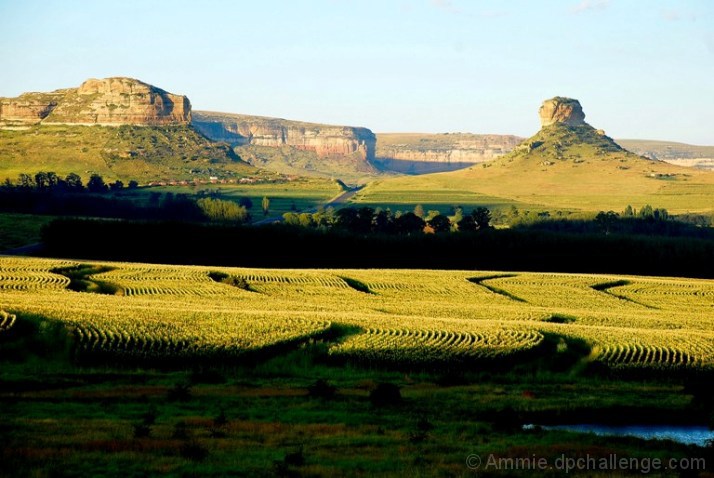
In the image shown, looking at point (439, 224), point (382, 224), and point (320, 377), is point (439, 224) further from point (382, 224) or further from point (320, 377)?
point (320, 377)

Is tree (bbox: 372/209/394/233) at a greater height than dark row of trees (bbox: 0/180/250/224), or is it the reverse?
tree (bbox: 372/209/394/233)

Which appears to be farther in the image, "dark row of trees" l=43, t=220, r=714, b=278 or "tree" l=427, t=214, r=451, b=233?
"tree" l=427, t=214, r=451, b=233

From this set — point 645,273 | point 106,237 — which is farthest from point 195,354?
point 645,273

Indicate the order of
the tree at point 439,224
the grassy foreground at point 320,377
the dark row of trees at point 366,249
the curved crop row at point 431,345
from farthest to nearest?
1. the tree at point 439,224
2. the dark row of trees at point 366,249
3. the curved crop row at point 431,345
4. the grassy foreground at point 320,377

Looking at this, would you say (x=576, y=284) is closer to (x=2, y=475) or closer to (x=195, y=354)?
(x=195, y=354)

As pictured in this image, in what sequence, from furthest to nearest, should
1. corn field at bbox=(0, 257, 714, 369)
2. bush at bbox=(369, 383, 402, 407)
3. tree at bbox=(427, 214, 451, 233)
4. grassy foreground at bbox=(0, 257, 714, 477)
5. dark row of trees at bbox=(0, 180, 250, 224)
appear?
dark row of trees at bbox=(0, 180, 250, 224)
tree at bbox=(427, 214, 451, 233)
corn field at bbox=(0, 257, 714, 369)
bush at bbox=(369, 383, 402, 407)
grassy foreground at bbox=(0, 257, 714, 477)

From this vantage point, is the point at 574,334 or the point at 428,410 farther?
the point at 574,334

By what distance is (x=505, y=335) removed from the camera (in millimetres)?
62281

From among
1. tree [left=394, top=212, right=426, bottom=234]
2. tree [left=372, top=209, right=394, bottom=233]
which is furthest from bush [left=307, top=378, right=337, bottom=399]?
tree [left=372, top=209, right=394, bottom=233]

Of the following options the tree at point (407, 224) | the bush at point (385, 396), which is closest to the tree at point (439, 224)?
the tree at point (407, 224)

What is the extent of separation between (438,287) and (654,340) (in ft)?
127

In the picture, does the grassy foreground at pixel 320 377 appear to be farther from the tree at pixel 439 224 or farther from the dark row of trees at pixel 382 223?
the tree at pixel 439 224

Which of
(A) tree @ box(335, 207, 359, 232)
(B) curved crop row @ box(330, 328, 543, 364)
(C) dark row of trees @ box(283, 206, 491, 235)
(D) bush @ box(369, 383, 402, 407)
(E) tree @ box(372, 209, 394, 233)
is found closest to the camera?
(D) bush @ box(369, 383, 402, 407)

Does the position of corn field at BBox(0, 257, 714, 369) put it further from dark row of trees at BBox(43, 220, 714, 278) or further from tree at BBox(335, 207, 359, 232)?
tree at BBox(335, 207, 359, 232)
